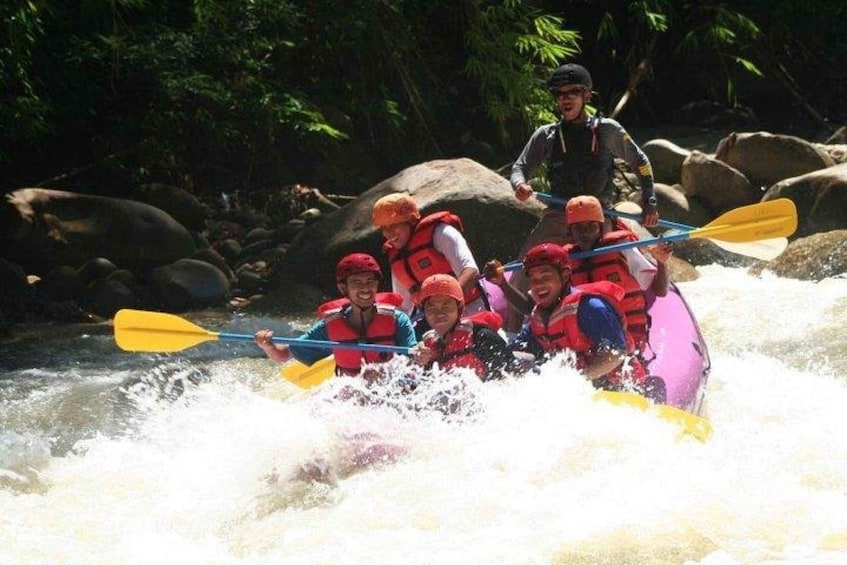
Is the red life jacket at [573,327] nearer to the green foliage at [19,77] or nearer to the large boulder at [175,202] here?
the green foliage at [19,77]

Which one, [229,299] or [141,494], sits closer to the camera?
[141,494]

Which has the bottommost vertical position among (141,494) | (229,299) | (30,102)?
(229,299)

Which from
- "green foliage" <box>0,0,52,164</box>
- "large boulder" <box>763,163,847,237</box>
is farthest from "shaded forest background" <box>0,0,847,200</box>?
"large boulder" <box>763,163,847,237</box>

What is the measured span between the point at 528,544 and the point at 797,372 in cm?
272

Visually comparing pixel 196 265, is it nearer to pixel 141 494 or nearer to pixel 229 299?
pixel 229 299

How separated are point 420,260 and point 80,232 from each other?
410 centimetres

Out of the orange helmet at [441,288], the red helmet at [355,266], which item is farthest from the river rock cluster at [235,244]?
the orange helmet at [441,288]

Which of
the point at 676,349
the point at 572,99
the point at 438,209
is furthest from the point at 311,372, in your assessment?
the point at 438,209

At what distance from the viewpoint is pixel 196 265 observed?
8969 millimetres

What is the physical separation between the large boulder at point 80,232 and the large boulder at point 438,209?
0.92 m

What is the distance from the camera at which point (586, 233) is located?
5.49 m

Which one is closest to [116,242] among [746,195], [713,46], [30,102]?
[30,102]

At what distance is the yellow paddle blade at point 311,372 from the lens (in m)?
5.39

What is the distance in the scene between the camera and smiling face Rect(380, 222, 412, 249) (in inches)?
217
